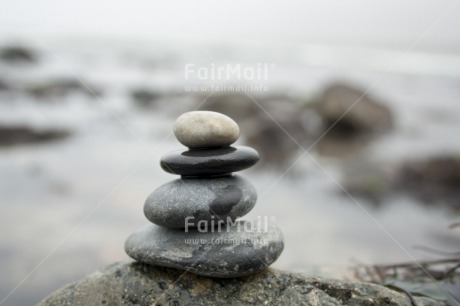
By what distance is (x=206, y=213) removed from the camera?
3.11 m

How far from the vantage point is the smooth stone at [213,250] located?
120 inches

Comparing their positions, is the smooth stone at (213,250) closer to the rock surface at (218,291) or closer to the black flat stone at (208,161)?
the rock surface at (218,291)

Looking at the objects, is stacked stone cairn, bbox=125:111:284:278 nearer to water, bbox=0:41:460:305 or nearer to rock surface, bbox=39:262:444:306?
rock surface, bbox=39:262:444:306

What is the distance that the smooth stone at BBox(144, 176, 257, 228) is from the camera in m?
3.12

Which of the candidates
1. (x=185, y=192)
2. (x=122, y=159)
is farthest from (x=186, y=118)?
(x=122, y=159)

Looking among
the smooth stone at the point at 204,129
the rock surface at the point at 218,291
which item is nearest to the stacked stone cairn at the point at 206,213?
the smooth stone at the point at 204,129

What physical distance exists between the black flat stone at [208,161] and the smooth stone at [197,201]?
96mm


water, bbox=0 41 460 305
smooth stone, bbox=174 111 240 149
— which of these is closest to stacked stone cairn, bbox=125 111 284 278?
smooth stone, bbox=174 111 240 149

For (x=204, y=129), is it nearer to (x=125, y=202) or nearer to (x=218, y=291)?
(x=218, y=291)

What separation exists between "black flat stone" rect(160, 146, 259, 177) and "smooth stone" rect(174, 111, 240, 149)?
0.25 feet

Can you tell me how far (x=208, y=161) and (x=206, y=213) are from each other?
35 centimetres

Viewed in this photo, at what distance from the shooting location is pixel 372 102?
1458 cm

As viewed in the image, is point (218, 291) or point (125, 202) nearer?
point (218, 291)

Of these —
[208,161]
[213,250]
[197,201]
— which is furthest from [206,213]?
[208,161]
